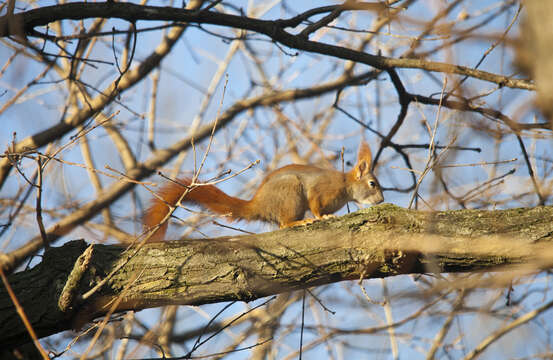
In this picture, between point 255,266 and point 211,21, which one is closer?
point 255,266

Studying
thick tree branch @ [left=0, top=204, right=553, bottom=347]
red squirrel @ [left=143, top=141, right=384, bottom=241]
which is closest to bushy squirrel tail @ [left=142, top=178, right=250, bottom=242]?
red squirrel @ [left=143, top=141, right=384, bottom=241]

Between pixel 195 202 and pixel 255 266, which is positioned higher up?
pixel 195 202

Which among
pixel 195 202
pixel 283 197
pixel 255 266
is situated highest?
pixel 283 197

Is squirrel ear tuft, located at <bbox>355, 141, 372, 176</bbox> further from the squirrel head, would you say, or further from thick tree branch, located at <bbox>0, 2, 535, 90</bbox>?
thick tree branch, located at <bbox>0, 2, 535, 90</bbox>

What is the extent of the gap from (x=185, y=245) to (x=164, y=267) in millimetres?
150

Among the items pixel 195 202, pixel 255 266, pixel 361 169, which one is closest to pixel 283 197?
pixel 195 202

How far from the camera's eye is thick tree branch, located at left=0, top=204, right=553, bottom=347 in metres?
2.38

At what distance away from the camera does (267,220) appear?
13.0 feet

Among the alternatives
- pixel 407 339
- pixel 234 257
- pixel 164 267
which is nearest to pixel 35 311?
pixel 164 267

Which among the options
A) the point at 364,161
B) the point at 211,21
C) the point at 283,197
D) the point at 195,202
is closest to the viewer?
the point at 211,21

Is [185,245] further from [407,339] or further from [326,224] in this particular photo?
[407,339]

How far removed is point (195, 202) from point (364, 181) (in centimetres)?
158

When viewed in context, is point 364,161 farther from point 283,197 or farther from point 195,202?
point 195,202

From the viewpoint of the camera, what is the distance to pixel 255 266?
8.10 ft
